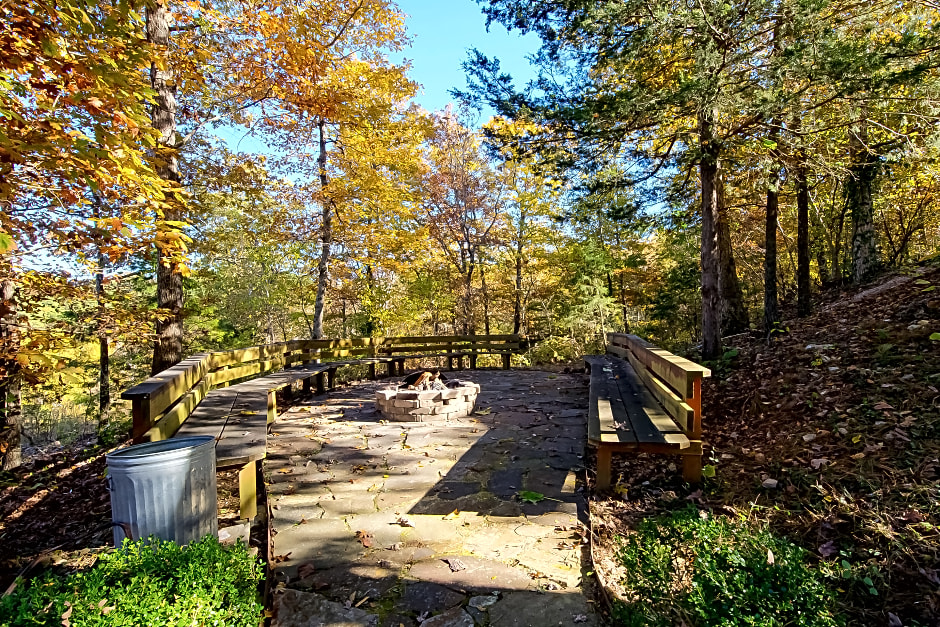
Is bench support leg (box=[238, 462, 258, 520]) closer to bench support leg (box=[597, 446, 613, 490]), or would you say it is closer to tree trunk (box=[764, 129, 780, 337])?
bench support leg (box=[597, 446, 613, 490])

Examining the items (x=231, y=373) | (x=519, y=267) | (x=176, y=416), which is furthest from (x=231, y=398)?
(x=519, y=267)

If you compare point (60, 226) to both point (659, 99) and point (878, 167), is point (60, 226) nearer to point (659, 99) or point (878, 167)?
point (659, 99)

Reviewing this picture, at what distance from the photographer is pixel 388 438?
220 inches

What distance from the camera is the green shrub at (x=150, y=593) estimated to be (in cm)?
152

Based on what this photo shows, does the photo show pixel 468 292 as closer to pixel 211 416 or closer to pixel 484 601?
pixel 211 416

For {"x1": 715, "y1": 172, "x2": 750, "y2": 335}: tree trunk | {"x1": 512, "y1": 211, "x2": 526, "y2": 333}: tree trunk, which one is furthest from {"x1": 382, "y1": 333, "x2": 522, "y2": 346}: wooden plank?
{"x1": 715, "y1": 172, "x2": 750, "y2": 335}: tree trunk

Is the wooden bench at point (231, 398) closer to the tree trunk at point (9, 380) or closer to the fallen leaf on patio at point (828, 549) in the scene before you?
the tree trunk at point (9, 380)

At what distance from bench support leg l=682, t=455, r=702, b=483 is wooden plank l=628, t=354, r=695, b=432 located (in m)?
0.26

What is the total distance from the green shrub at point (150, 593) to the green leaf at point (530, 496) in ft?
6.96

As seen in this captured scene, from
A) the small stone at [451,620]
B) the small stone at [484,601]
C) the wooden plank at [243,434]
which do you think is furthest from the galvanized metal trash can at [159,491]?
the small stone at [484,601]

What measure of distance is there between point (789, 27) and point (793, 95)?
0.83m

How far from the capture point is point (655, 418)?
13.4ft

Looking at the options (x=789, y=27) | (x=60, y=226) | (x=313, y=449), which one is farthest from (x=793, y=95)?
(x=60, y=226)

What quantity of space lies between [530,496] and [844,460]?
7.68ft
